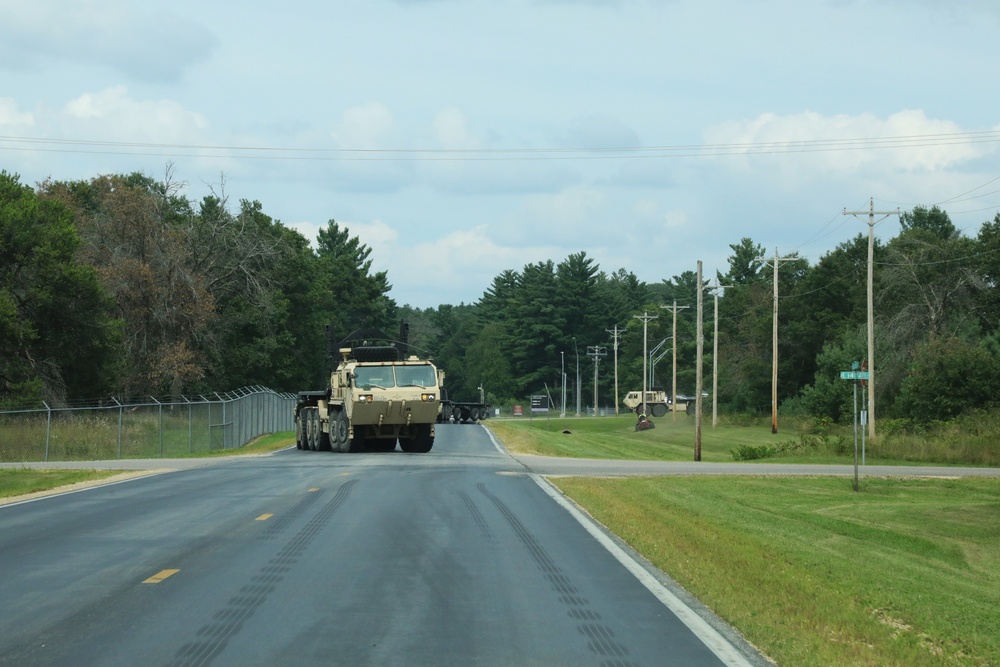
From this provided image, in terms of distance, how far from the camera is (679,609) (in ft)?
31.8

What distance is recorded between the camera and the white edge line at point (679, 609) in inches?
313

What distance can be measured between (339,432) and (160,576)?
95.5 feet


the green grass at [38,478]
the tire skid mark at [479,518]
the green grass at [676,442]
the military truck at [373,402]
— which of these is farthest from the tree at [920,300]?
the tire skid mark at [479,518]

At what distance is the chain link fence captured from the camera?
3553 centimetres

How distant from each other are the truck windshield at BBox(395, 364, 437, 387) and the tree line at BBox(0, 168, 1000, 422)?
166 inches

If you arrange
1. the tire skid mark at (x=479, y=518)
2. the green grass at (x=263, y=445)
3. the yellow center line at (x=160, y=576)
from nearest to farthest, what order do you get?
the yellow center line at (x=160, y=576)
the tire skid mark at (x=479, y=518)
the green grass at (x=263, y=445)

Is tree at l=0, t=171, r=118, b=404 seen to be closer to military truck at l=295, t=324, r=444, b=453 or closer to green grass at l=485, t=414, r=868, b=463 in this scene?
military truck at l=295, t=324, r=444, b=453

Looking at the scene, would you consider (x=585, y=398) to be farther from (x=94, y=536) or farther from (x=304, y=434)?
(x=94, y=536)

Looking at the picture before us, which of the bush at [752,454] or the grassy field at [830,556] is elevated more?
the grassy field at [830,556]

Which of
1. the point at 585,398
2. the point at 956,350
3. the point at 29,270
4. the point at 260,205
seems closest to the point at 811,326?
the point at 956,350

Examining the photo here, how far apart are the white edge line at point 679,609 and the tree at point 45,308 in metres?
36.0

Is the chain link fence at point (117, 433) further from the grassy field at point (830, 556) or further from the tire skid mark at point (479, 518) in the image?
the grassy field at point (830, 556)

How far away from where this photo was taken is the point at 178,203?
251 ft

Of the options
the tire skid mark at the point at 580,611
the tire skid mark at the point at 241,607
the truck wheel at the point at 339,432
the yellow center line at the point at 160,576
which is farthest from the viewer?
the truck wheel at the point at 339,432
